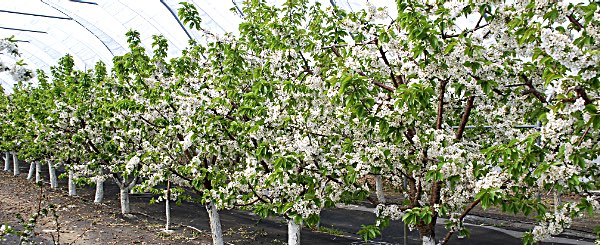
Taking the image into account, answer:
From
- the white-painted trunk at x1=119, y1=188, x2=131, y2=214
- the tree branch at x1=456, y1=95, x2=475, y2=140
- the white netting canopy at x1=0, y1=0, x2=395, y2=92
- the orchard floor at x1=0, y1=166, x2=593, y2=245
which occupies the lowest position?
the orchard floor at x1=0, y1=166, x2=593, y2=245

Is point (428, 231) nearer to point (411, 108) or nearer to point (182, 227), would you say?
point (411, 108)

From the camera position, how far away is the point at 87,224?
13.0 metres

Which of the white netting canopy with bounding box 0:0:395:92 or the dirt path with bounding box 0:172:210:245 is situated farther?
the white netting canopy with bounding box 0:0:395:92

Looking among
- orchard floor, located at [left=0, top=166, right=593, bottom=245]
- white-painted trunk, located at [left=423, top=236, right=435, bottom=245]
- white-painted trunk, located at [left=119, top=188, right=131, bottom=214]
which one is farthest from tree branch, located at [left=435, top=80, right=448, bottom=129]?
white-painted trunk, located at [left=119, top=188, right=131, bottom=214]

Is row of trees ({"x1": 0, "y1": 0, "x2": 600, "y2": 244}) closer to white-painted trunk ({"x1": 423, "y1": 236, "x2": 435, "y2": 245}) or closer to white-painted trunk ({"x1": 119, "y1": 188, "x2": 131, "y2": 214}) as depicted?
white-painted trunk ({"x1": 423, "y1": 236, "x2": 435, "y2": 245})

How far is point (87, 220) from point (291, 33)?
9.97 meters

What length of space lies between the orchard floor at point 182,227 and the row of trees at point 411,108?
141 inches

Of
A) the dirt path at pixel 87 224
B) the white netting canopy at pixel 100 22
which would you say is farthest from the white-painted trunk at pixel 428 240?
the white netting canopy at pixel 100 22

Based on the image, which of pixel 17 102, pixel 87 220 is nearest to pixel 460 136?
pixel 87 220

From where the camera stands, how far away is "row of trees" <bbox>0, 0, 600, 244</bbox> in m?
4.11

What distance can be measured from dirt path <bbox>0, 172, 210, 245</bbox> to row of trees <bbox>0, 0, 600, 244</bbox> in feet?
13.7

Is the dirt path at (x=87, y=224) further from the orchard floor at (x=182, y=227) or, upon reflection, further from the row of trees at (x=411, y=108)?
the row of trees at (x=411, y=108)

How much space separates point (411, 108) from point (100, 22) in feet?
68.9

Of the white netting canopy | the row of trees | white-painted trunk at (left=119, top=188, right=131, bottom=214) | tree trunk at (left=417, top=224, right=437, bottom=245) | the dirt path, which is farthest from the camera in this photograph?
the white netting canopy
